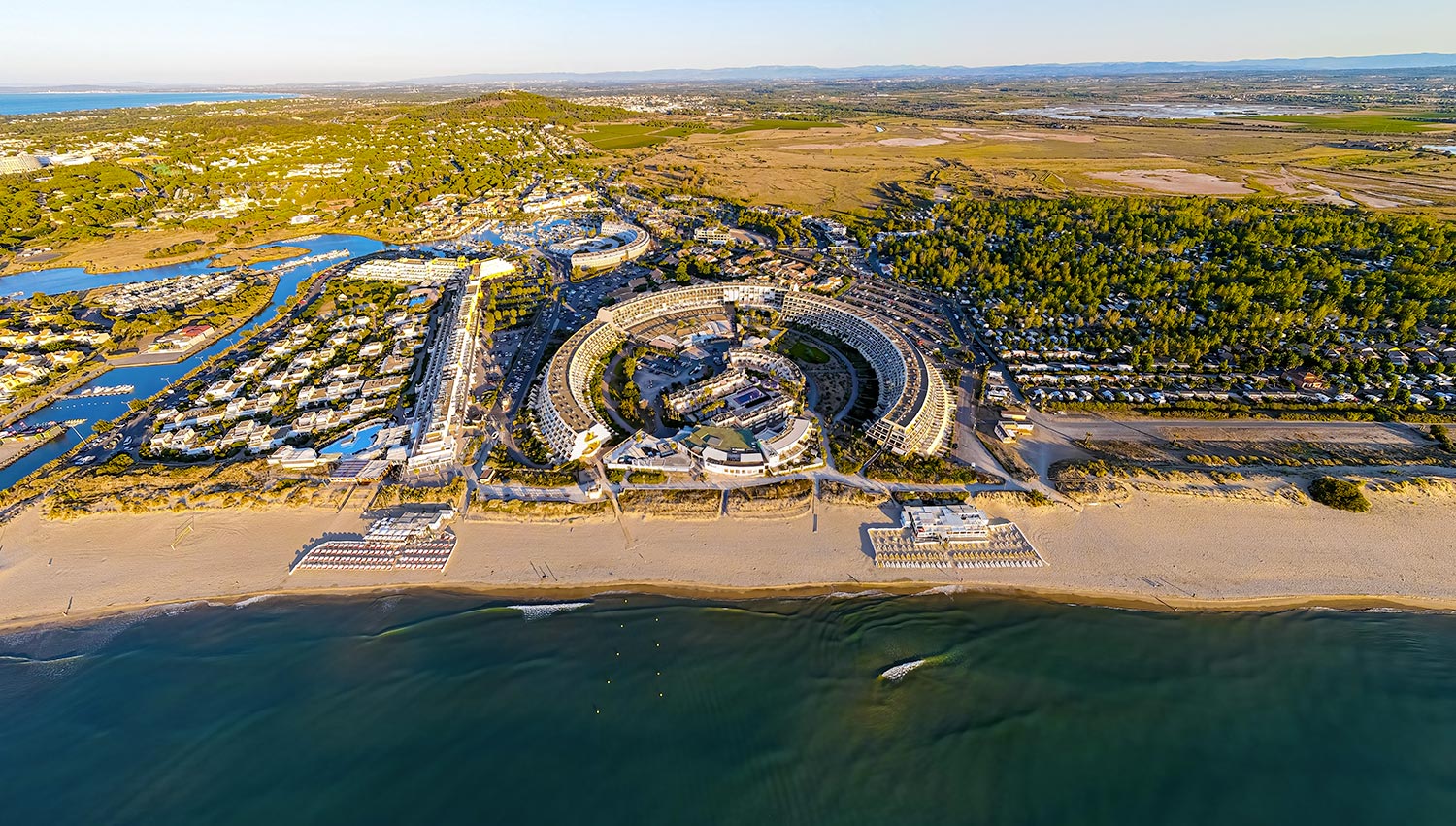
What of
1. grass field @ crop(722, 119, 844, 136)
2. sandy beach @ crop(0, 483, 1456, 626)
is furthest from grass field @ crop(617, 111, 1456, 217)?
sandy beach @ crop(0, 483, 1456, 626)

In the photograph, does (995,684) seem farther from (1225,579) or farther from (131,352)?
(131,352)

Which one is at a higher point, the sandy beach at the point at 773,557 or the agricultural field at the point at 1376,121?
the agricultural field at the point at 1376,121

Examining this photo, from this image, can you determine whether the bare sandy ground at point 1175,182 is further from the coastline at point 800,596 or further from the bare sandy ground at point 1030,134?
the coastline at point 800,596

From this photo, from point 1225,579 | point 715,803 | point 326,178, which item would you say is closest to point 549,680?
point 715,803

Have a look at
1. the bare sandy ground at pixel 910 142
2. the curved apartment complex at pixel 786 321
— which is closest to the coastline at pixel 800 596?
the curved apartment complex at pixel 786 321

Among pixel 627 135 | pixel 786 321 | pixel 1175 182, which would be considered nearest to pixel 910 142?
pixel 1175 182

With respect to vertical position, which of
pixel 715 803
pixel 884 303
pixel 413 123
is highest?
pixel 413 123
